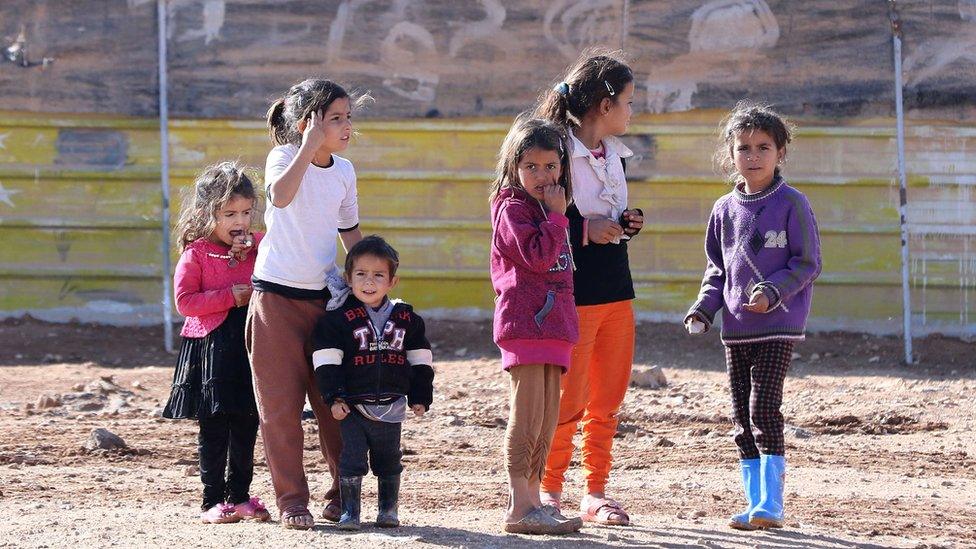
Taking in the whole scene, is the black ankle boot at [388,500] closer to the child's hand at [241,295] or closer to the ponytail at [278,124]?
the child's hand at [241,295]

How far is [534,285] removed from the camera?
4633 millimetres

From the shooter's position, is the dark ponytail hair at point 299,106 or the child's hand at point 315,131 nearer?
the child's hand at point 315,131

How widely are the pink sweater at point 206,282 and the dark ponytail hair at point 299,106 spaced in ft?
1.61

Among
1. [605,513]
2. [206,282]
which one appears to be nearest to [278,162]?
[206,282]

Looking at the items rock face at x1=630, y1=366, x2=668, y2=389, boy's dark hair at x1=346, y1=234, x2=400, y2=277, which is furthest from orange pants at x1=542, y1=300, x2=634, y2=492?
rock face at x1=630, y1=366, x2=668, y2=389

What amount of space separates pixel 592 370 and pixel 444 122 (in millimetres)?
5250

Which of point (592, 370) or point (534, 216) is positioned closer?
point (534, 216)

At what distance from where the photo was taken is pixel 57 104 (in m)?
10.2

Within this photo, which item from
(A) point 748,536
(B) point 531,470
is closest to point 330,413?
(B) point 531,470

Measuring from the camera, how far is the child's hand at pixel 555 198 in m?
4.64

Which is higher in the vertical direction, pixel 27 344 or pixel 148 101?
pixel 148 101

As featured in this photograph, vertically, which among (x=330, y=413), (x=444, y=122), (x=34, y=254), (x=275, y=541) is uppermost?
(x=444, y=122)

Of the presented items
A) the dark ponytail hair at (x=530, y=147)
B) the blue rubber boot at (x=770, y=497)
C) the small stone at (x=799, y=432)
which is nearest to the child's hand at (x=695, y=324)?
the blue rubber boot at (x=770, y=497)

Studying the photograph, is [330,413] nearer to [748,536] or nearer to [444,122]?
[748,536]
